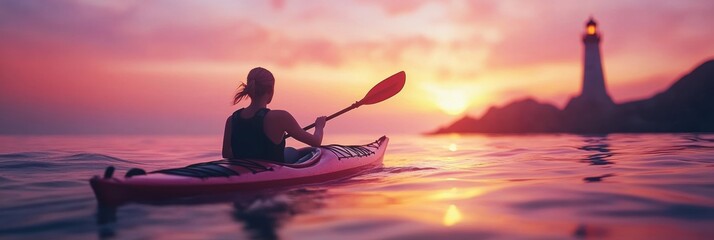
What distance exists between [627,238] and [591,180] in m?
2.48

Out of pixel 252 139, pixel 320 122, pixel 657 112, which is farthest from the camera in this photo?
pixel 657 112

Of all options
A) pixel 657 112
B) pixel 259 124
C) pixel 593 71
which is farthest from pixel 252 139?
pixel 657 112

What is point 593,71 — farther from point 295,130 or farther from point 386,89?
point 295,130

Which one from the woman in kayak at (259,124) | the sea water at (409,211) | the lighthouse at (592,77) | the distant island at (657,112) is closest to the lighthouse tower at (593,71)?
the lighthouse at (592,77)

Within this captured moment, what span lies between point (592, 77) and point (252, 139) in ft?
151

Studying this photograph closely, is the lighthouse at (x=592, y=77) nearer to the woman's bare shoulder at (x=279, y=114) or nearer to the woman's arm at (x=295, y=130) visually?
the woman's arm at (x=295, y=130)

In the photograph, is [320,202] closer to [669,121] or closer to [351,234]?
[351,234]

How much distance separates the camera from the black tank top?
192 inches

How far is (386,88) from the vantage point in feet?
27.4

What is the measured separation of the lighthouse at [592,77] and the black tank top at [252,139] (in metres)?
43.3

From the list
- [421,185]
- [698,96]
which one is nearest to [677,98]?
[698,96]

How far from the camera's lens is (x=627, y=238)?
2.55 m

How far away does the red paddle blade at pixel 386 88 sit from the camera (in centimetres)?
814

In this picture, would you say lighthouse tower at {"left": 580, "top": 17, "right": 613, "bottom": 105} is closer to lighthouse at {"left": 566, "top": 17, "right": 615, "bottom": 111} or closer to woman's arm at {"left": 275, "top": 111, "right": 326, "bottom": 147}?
lighthouse at {"left": 566, "top": 17, "right": 615, "bottom": 111}
